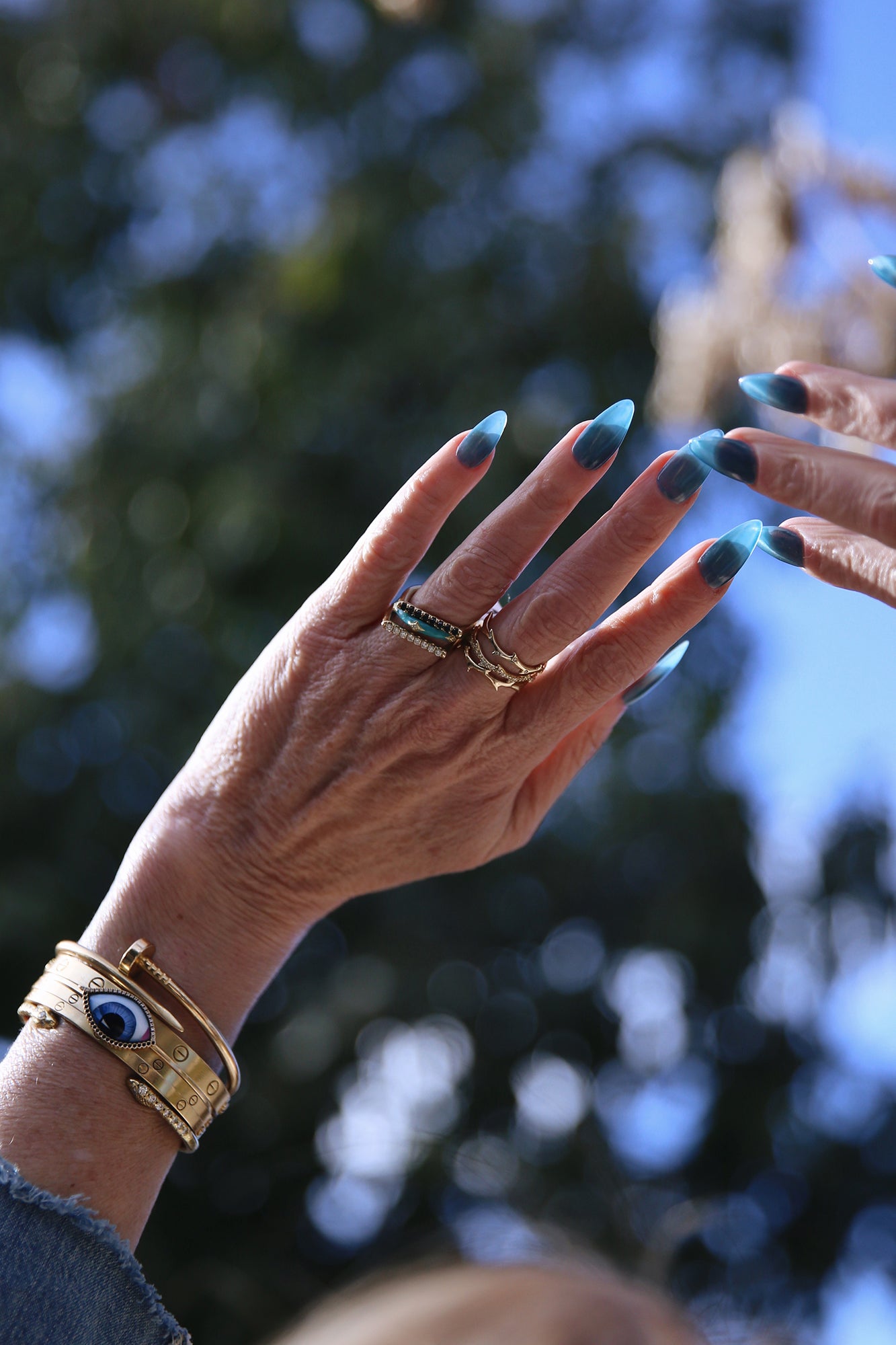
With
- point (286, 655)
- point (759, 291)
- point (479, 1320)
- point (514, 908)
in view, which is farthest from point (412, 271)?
point (479, 1320)

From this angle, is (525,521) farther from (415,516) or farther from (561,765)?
(561,765)

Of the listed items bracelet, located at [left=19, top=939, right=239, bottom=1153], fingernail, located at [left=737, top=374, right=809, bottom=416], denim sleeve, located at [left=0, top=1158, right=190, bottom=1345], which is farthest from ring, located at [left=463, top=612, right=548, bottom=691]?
denim sleeve, located at [left=0, top=1158, right=190, bottom=1345]

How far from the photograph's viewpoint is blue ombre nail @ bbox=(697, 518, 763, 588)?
1.62m

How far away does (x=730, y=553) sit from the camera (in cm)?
162

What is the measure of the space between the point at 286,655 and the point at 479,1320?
0.98m

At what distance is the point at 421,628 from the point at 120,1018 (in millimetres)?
668

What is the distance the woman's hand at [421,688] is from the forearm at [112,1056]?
3 centimetres

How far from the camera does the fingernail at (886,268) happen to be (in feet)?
5.39

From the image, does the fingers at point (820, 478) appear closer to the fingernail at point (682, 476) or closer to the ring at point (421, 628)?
the fingernail at point (682, 476)

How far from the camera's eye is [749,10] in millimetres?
8391

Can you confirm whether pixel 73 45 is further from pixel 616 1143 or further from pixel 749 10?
pixel 616 1143

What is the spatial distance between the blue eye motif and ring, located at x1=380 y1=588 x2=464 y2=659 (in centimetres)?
62

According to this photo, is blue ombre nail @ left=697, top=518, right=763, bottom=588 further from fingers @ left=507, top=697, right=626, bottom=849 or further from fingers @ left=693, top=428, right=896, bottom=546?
fingers @ left=507, top=697, right=626, bottom=849

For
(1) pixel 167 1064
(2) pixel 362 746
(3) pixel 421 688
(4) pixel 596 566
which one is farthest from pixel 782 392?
(1) pixel 167 1064
